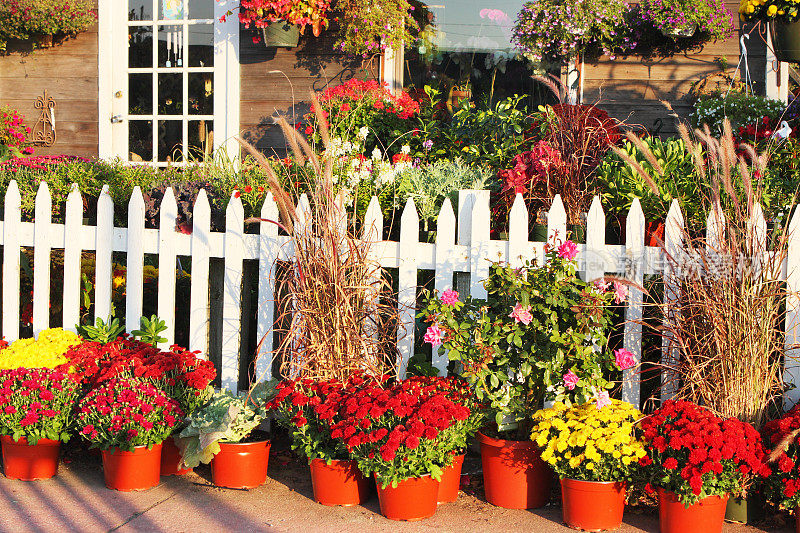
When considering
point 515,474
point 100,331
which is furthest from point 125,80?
point 515,474

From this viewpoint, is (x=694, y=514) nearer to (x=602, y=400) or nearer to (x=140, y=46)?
(x=602, y=400)

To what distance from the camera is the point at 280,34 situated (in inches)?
224

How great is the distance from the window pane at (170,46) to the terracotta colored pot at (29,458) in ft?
12.5

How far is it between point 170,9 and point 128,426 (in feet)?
13.9

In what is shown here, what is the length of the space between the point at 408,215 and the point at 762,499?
1.78m

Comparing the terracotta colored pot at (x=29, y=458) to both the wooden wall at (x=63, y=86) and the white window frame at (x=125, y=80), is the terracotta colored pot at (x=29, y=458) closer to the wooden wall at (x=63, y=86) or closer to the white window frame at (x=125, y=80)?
the white window frame at (x=125, y=80)

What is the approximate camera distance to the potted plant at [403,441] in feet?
9.16

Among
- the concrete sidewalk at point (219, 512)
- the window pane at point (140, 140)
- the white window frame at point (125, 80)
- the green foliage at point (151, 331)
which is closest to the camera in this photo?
the concrete sidewalk at point (219, 512)

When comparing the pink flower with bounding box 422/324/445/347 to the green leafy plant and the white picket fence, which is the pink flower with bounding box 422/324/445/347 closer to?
the green leafy plant

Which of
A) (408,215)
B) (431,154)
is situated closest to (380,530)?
(408,215)

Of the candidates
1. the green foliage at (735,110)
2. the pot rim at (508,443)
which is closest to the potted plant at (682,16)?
the green foliage at (735,110)

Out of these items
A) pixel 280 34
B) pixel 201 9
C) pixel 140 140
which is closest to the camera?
pixel 280 34

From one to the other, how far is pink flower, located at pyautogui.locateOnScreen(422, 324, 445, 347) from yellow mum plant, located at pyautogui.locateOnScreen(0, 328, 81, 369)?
5.40ft

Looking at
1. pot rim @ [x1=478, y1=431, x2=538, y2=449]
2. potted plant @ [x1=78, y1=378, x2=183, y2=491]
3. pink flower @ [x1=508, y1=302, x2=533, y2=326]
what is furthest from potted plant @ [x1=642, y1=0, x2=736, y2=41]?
potted plant @ [x1=78, y1=378, x2=183, y2=491]
